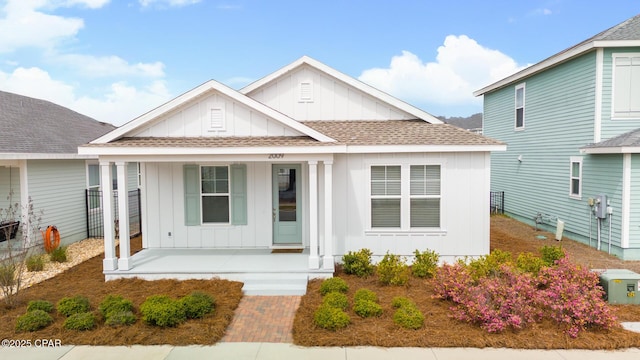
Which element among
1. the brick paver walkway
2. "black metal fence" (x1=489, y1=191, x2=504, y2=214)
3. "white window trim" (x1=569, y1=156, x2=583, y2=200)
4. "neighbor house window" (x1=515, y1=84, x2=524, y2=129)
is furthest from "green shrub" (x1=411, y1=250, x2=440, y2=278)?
"black metal fence" (x1=489, y1=191, x2=504, y2=214)

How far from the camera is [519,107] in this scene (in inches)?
704

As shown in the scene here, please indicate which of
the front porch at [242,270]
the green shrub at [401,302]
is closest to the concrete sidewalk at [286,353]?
the green shrub at [401,302]

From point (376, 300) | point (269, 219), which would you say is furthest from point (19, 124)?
point (376, 300)

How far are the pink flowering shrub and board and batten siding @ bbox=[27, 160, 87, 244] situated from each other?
1224 centimetres

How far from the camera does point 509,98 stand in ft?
61.5

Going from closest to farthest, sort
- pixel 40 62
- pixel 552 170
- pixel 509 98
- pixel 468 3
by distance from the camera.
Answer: pixel 552 170, pixel 468 3, pixel 509 98, pixel 40 62

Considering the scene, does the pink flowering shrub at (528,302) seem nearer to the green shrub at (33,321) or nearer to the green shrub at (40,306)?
the green shrub at (33,321)

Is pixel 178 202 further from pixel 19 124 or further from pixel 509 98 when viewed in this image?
pixel 509 98

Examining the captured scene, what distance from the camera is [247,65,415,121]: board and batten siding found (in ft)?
39.6

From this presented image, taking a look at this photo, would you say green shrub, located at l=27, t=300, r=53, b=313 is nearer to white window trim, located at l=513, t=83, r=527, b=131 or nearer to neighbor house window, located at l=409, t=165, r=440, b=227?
neighbor house window, located at l=409, t=165, r=440, b=227

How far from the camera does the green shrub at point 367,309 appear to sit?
23.5ft

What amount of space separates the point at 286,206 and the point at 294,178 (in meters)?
0.81

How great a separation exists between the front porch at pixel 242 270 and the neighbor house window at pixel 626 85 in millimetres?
10309

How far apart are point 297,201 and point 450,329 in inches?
221
